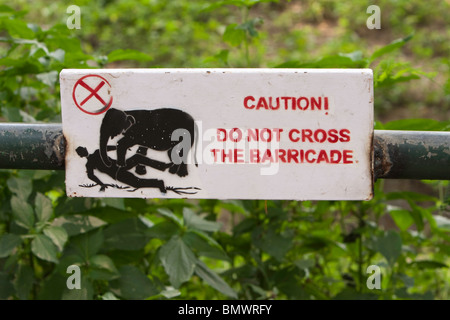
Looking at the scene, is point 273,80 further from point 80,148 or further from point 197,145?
point 80,148

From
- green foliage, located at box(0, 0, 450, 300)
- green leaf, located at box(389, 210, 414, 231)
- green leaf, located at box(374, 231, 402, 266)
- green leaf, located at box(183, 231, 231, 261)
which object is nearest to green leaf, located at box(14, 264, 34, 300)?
green foliage, located at box(0, 0, 450, 300)

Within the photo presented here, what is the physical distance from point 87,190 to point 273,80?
0.28 meters

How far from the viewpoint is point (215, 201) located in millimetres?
1496

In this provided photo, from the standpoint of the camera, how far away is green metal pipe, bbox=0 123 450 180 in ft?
2.39

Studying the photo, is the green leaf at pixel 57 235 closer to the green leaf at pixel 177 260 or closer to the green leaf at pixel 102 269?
the green leaf at pixel 102 269

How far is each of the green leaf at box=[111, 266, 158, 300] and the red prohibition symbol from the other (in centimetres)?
54

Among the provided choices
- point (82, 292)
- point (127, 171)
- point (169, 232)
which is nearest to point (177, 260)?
point (169, 232)

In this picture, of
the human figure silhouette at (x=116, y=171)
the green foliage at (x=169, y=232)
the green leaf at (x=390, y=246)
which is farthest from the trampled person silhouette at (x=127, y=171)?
the green leaf at (x=390, y=246)

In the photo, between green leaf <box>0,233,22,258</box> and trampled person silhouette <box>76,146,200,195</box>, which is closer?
trampled person silhouette <box>76,146,200,195</box>

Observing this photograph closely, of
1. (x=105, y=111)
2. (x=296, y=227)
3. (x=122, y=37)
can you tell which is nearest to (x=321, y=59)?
(x=296, y=227)

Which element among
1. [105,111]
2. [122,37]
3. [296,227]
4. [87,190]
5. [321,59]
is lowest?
[296,227]

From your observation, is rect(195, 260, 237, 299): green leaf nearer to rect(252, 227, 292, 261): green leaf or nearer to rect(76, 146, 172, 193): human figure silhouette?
rect(252, 227, 292, 261): green leaf

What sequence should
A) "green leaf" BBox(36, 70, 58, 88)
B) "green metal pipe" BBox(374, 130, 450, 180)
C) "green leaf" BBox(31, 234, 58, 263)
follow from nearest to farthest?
"green metal pipe" BBox(374, 130, 450, 180)
"green leaf" BBox(31, 234, 58, 263)
"green leaf" BBox(36, 70, 58, 88)

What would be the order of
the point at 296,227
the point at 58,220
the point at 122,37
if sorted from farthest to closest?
the point at 122,37, the point at 296,227, the point at 58,220
